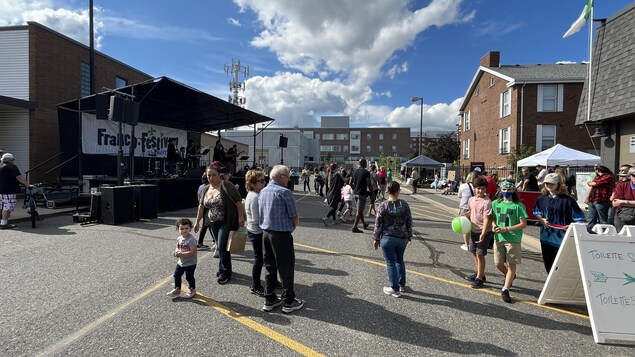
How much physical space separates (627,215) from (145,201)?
36.1ft

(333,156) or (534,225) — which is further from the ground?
(333,156)

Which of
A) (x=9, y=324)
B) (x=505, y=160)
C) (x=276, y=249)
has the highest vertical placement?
(x=505, y=160)

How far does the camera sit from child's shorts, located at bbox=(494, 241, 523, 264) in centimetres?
434

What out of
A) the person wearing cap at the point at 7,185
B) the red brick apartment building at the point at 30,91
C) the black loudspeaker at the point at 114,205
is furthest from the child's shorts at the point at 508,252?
the red brick apartment building at the point at 30,91

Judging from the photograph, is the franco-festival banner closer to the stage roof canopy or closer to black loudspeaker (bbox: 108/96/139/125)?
the stage roof canopy

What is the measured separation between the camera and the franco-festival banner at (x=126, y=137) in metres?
14.4

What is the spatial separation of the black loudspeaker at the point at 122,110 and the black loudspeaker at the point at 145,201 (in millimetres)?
1977

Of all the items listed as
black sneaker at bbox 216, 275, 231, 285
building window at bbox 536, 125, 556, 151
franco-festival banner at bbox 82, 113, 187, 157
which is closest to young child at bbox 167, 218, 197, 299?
black sneaker at bbox 216, 275, 231, 285

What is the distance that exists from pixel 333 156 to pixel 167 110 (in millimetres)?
83220

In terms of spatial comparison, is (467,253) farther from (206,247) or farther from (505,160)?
(505,160)

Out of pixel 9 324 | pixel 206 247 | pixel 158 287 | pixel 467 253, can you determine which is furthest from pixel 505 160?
pixel 9 324

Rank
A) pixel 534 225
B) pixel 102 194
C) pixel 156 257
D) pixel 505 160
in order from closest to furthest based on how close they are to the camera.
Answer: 1. pixel 156 257
2. pixel 102 194
3. pixel 534 225
4. pixel 505 160

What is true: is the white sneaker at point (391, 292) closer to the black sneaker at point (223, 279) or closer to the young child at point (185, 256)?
the black sneaker at point (223, 279)

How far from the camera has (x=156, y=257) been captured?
20.1ft
